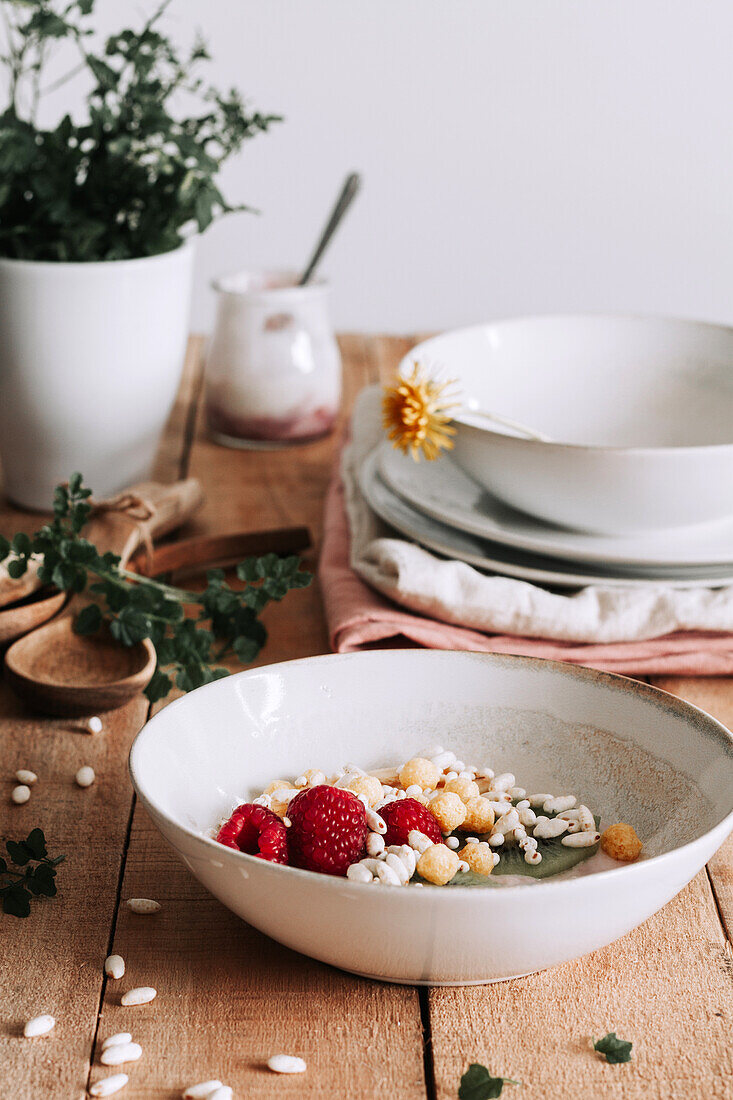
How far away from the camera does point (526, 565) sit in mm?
998

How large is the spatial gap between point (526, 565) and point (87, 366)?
1.57 ft

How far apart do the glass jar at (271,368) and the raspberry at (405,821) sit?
32.0 inches

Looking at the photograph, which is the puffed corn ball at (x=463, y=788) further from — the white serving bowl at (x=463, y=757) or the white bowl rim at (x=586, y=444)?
the white bowl rim at (x=586, y=444)

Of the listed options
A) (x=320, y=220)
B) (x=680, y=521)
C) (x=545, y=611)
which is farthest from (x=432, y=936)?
(x=320, y=220)

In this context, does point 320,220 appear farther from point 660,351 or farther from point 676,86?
point 660,351

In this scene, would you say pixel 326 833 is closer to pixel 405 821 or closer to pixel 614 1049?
pixel 405 821

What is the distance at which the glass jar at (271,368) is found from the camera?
137cm

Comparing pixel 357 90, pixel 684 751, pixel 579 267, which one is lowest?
pixel 579 267

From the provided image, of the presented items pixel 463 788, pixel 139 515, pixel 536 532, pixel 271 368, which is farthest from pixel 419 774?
pixel 271 368

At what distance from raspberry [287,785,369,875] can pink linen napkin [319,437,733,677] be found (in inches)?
12.4

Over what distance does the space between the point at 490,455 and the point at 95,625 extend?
348 mm

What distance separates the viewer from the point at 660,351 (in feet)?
4.09

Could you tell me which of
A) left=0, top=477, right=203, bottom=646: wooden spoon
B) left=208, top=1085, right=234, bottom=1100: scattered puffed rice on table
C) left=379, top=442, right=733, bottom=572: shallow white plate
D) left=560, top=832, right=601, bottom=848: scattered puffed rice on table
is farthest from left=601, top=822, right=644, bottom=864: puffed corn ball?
left=0, top=477, right=203, bottom=646: wooden spoon

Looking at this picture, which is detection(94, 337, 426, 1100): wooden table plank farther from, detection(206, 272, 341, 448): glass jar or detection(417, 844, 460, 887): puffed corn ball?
detection(206, 272, 341, 448): glass jar
